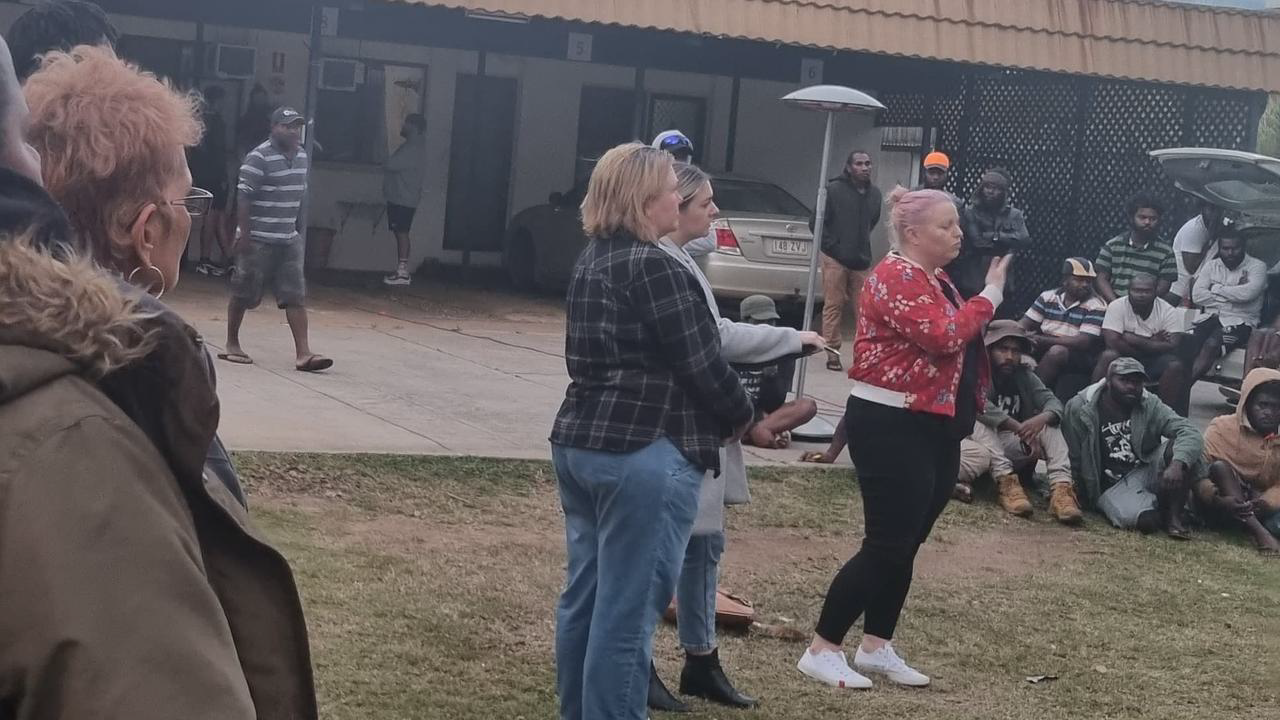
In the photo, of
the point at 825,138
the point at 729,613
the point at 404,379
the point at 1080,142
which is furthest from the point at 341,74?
the point at 729,613

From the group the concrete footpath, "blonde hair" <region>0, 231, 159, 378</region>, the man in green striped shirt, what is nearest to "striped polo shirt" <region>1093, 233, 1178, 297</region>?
the man in green striped shirt

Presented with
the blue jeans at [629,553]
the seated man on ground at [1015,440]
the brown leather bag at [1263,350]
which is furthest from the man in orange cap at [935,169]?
the blue jeans at [629,553]

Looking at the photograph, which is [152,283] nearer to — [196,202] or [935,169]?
[196,202]

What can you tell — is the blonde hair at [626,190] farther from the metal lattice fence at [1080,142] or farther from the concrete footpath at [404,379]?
the metal lattice fence at [1080,142]

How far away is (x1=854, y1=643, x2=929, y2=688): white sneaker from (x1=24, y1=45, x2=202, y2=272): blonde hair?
4.02m

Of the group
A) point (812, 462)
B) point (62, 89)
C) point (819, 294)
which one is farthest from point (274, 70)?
point (62, 89)

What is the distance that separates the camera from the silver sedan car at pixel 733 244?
14.5 metres

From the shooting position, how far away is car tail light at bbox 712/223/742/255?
14.6 m

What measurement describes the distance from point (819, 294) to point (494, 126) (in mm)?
5126

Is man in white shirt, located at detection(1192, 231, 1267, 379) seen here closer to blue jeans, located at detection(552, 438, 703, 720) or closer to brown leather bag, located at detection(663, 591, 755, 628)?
brown leather bag, located at detection(663, 591, 755, 628)

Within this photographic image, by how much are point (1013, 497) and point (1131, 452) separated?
2.29ft

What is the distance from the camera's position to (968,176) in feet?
54.0

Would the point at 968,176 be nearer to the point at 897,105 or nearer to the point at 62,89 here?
the point at 897,105

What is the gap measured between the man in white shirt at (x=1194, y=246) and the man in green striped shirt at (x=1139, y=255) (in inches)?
28.0
